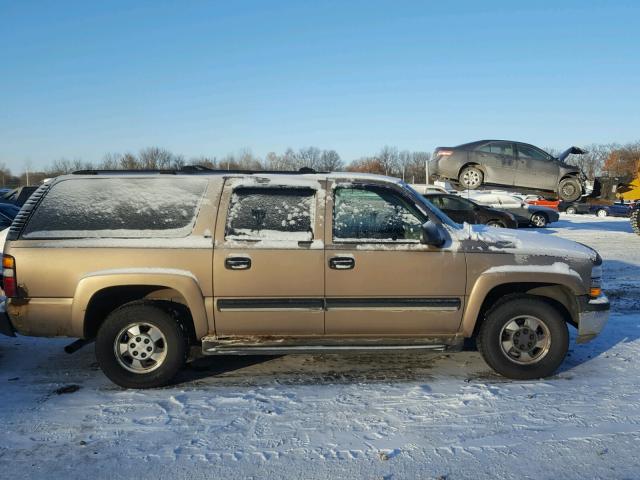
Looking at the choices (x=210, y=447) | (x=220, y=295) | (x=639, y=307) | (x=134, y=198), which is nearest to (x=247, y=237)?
(x=220, y=295)

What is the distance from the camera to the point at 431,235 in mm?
4273

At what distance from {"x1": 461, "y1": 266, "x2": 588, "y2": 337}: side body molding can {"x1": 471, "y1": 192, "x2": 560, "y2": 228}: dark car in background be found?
697 inches

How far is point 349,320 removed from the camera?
14.4ft

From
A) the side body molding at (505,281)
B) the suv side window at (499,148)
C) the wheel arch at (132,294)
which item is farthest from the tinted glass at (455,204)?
the wheel arch at (132,294)

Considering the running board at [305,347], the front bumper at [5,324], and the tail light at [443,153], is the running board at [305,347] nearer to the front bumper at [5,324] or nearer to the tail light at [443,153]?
the front bumper at [5,324]

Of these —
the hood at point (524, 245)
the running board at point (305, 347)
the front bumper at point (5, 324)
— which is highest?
the hood at point (524, 245)

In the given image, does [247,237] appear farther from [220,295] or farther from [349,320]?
[349,320]

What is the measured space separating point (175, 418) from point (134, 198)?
1.92m

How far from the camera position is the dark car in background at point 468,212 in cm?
1579

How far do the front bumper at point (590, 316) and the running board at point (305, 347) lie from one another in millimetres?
1153

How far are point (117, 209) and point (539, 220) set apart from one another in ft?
67.9

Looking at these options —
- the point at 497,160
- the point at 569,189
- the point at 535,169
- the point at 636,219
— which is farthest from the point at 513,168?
the point at 636,219

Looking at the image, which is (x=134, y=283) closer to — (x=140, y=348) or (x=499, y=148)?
(x=140, y=348)

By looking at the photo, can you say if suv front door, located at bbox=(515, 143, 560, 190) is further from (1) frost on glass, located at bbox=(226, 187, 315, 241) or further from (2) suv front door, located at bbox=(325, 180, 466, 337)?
(1) frost on glass, located at bbox=(226, 187, 315, 241)
